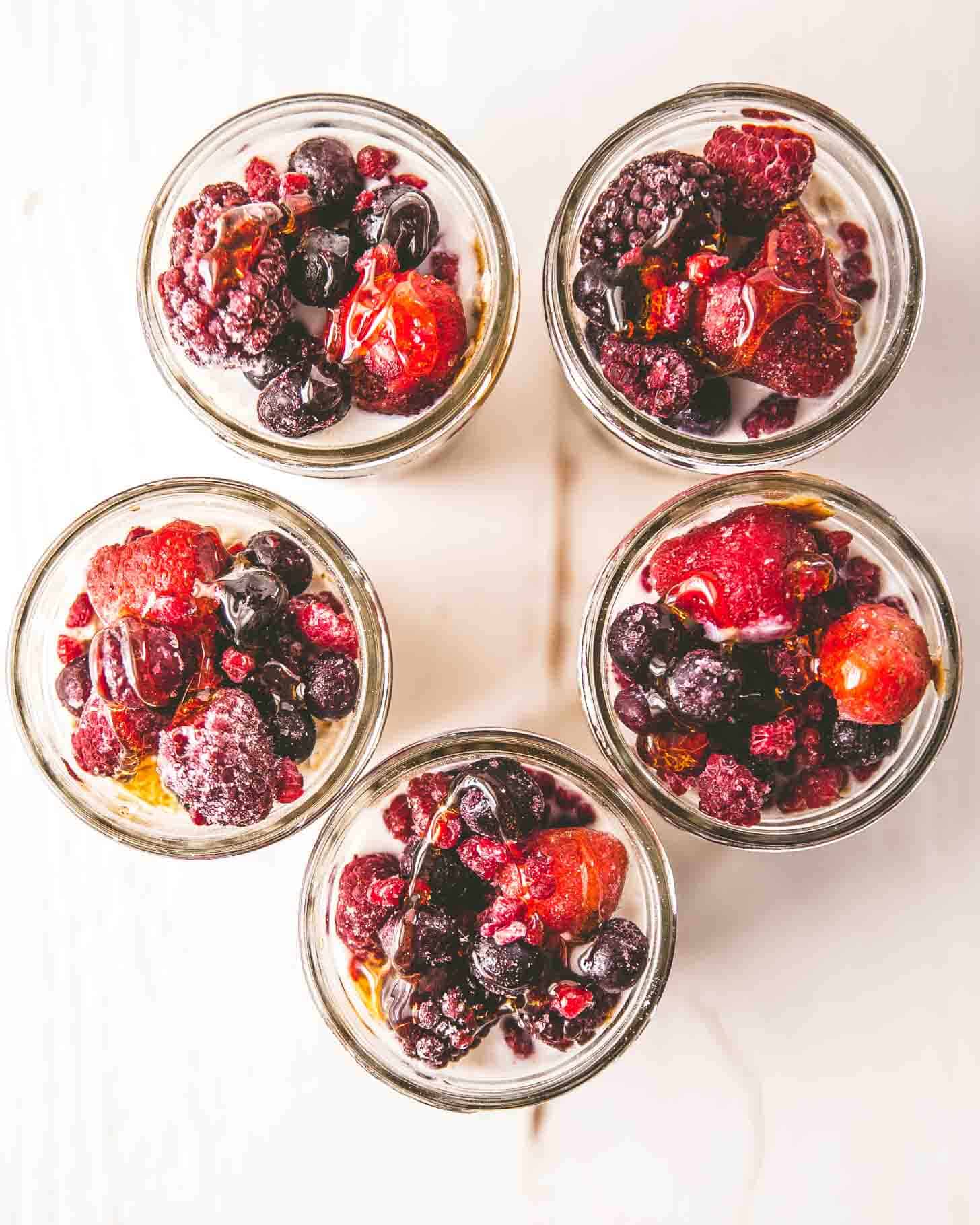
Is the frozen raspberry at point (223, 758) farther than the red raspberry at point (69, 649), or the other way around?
the red raspberry at point (69, 649)

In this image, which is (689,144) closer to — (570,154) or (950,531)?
(570,154)

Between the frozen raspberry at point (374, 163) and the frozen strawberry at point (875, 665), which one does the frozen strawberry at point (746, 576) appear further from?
the frozen raspberry at point (374, 163)

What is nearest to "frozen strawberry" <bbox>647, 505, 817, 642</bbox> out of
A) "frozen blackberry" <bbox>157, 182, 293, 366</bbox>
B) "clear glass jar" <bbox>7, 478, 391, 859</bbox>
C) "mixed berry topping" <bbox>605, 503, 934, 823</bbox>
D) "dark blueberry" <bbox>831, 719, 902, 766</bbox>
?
"mixed berry topping" <bbox>605, 503, 934, 823</bbox>

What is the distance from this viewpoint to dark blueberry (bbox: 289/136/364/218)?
1009mm

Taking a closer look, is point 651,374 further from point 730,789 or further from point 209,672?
point 209,672

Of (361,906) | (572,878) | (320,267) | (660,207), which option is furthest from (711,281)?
(361,906)

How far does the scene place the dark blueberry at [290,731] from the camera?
39.6 inches

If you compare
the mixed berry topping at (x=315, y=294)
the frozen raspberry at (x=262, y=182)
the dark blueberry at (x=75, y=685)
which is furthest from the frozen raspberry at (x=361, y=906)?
the frozen raspberry at (x=262, y=182)

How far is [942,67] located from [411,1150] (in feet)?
4.86

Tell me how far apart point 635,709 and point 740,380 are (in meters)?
0.35

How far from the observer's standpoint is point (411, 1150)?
4.20ft

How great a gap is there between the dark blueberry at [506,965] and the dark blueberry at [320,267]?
623 millimetres

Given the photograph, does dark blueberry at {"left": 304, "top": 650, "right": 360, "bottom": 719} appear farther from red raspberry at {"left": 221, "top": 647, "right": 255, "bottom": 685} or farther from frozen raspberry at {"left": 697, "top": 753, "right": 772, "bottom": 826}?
frozen raspberry at {"left": 697, "top": 753, "right": 772, "bottom": 826}

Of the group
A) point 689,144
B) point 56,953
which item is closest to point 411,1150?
point 56,953
